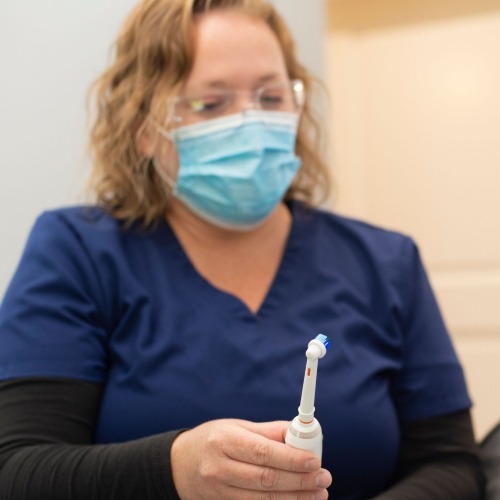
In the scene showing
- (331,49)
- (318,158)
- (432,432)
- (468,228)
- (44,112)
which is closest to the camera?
(432,432)

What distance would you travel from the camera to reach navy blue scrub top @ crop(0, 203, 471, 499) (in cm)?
97

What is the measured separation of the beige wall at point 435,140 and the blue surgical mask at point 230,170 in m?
1.49

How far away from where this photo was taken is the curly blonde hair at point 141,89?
114 centimetres

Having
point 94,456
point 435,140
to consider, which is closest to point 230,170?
point 94,456

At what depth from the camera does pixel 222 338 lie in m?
1.01

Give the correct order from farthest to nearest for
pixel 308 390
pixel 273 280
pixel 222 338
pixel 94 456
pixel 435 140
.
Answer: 1. pixel 435 140
2. pixel 273 280
3. pixel 222 338
4. pixel 94 456
5. pixel 308 390

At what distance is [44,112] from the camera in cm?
147

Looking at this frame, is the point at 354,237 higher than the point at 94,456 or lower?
higher

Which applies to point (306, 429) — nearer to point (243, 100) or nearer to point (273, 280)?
point (273, 280)

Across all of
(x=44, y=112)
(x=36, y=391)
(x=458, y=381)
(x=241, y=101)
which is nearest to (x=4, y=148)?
(x=44, y=112)

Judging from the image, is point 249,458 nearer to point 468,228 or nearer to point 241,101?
point 241,101

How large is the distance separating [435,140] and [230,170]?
1710 millimetres

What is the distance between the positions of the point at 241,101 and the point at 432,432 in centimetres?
53

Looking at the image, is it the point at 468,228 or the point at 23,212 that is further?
the point at 468,228
